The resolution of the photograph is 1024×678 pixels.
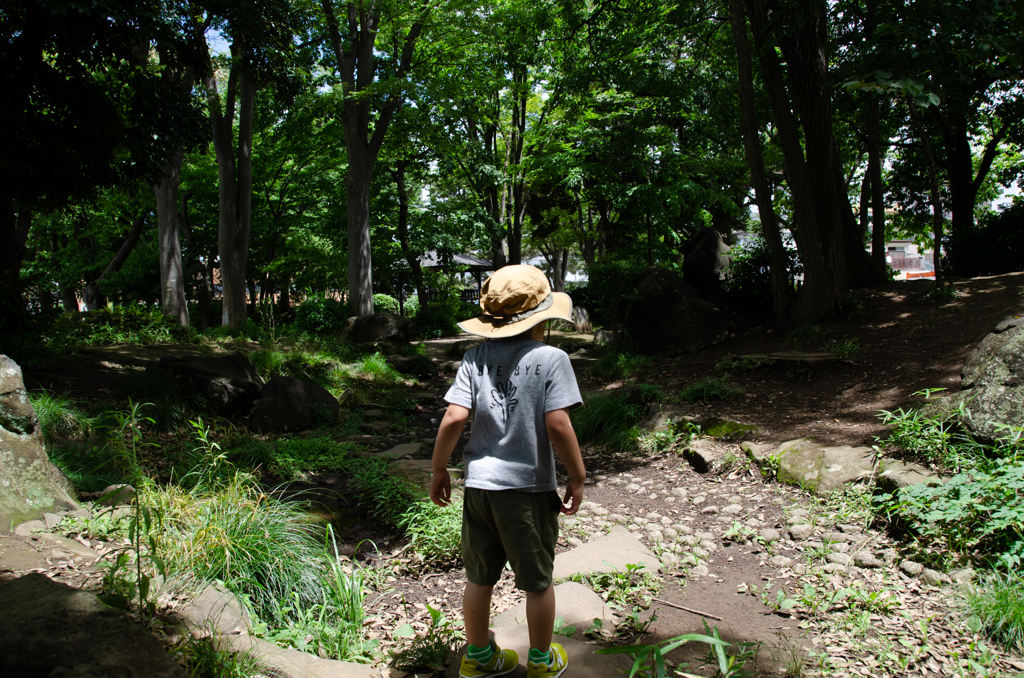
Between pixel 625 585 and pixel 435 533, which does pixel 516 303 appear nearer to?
pixel 625 585

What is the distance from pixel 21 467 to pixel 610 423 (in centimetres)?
475

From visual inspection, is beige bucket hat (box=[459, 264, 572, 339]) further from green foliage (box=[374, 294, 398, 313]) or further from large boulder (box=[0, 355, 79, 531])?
green foliage (box=[374, 294, 398, 313])

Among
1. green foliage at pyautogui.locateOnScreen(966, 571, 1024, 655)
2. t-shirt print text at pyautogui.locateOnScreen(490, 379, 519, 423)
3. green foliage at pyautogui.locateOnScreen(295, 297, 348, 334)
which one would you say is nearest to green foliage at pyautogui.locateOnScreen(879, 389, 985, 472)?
green foliage at pyautogui.locateOnScreen(966, 571, 1024, 655)

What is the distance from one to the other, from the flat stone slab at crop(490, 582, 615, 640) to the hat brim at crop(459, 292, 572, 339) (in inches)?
56.9

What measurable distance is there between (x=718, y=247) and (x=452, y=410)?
32.3 ft

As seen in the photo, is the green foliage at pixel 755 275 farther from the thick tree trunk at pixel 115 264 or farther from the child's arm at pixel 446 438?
the thick tree trunk at pixel 115 264

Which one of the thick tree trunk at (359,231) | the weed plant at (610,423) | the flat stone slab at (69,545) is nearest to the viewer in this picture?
the flat stone slab at (69,545)

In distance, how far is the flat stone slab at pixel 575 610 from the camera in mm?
2840

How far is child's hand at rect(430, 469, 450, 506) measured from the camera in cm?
235

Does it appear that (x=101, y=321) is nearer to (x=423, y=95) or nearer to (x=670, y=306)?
(x=423, y=95)

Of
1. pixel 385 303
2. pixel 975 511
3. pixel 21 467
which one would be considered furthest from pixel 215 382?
pixel 385 303

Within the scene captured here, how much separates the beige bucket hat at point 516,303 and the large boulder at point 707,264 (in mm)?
8889

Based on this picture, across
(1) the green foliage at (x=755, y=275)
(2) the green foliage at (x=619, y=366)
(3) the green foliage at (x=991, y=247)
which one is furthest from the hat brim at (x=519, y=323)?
(3) the green foliage at (x=991, y=247)

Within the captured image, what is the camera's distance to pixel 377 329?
1271 centimetres
